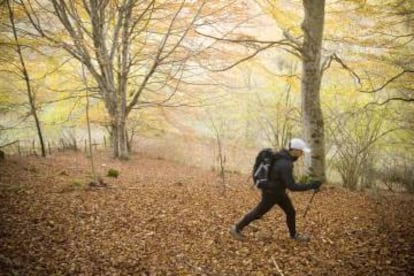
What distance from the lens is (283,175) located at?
16.4 feet

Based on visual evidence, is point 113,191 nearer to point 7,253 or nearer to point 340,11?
point 7,253

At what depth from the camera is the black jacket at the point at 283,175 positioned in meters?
4.98

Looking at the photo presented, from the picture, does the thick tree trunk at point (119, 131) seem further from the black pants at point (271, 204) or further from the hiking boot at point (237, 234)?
the black pants at point (271, 204)

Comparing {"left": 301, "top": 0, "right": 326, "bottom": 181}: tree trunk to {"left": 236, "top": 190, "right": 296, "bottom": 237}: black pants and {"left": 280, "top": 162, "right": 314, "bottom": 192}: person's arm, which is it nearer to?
{"left": 236, "top": 190, "right": 296, "bottom": 237}: black pants

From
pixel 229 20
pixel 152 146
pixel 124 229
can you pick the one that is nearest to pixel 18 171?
pixel 124 229

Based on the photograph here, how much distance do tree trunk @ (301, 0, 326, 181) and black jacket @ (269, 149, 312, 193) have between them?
12.6ft

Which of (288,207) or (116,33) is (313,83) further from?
(116,33)

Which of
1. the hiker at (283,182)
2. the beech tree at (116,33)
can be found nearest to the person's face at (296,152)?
the hiker at (283,182)

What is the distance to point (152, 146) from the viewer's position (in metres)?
21.2

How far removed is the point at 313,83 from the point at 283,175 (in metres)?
4.39

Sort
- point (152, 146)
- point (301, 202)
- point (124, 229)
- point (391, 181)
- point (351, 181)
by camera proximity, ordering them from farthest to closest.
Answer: point (152, 146), point (391, 181), point (351, 181), point (301, 202), point (124, 229)

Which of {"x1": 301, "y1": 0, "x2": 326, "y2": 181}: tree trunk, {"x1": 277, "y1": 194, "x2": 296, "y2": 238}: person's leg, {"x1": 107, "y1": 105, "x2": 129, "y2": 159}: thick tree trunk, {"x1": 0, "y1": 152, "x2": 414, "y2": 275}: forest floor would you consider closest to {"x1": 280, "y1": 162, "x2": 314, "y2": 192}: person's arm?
{"x1": 277, "y1": 194, "x2": 296, "y2": 238}: person's leg

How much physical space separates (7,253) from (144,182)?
5.14 meters

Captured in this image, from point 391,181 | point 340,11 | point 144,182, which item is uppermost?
point 340,11
